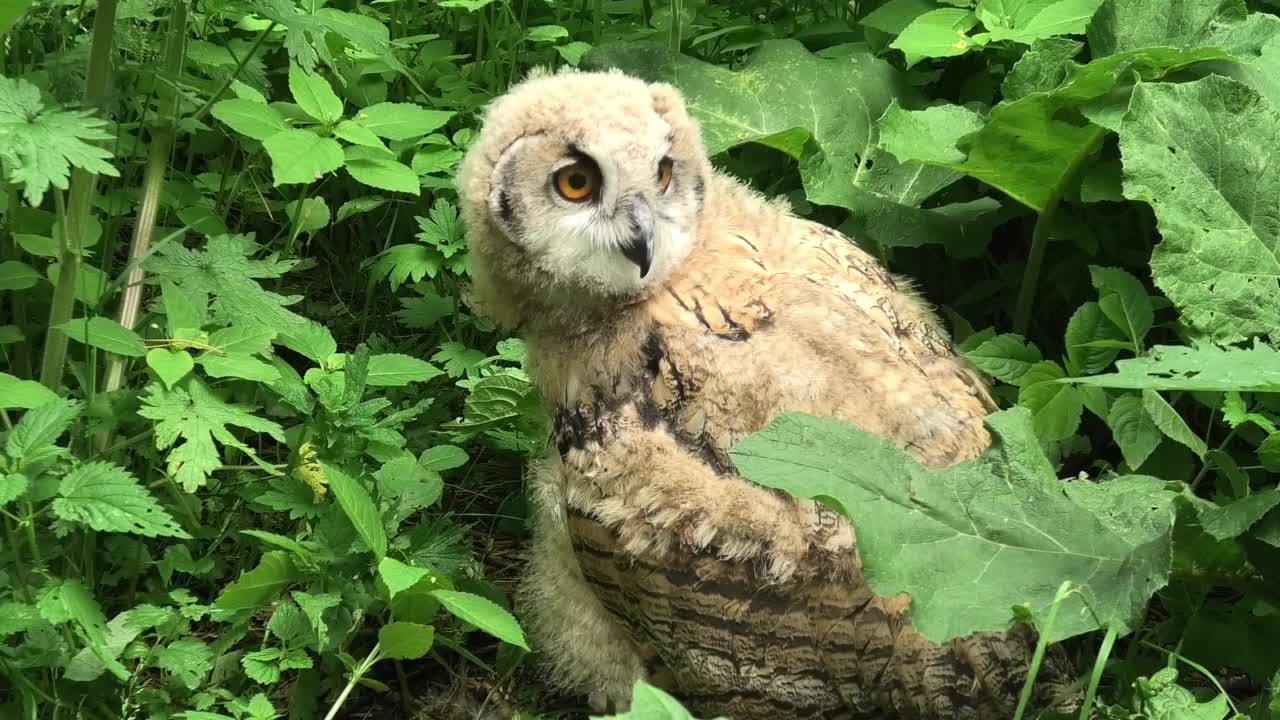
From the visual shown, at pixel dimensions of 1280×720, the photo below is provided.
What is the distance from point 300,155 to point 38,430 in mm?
1005

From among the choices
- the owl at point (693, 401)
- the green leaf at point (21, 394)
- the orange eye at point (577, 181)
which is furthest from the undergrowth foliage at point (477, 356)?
the orange eye at point (577, 181)

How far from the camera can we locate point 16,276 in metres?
3.24

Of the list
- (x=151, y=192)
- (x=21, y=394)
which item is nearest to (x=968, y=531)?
(x=21, y=394)

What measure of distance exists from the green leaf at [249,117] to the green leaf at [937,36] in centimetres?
171

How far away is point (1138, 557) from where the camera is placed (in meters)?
2.35

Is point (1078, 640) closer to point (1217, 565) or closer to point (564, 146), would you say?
point (1217, 565)

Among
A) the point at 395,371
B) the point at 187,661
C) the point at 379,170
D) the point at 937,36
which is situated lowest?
the point at 187,661

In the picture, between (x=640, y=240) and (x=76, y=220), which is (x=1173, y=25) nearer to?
(x=640, y=240)

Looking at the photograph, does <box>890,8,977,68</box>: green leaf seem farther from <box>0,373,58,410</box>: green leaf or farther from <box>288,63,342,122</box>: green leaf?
<box>0,373,58,410</box>: green leaf

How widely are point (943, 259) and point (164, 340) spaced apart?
7.48ft

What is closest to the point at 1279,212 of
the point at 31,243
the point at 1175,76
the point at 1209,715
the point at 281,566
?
the point at 1175,76

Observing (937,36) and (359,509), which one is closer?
(359,509)

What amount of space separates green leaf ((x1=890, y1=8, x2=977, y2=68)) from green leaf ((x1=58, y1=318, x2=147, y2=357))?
2131 mm

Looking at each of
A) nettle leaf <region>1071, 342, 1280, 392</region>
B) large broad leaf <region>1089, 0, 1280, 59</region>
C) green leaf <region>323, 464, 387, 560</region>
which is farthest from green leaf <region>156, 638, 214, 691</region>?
large broad leaf <region>1089, 0, 1280, 59</region>
